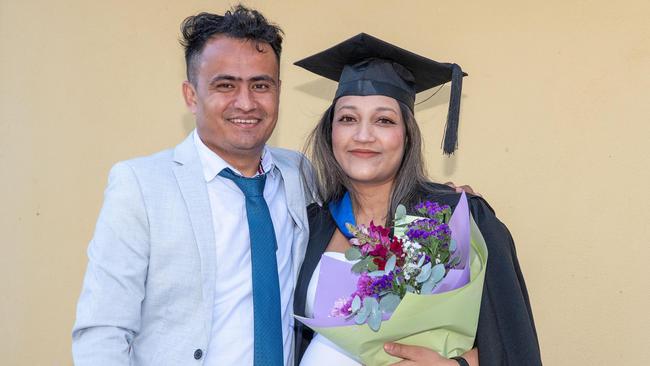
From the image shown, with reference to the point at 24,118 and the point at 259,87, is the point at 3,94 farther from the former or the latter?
the point at 259,87

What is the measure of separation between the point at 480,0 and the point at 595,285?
4.50 feet

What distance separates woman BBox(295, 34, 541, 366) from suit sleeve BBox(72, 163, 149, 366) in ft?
1.85

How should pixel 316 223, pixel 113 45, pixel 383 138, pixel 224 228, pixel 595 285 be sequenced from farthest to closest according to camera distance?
pixel 113 45 < pixel 595 285 < pixel 316 223 < pixel 383 138 < pixel 224 228

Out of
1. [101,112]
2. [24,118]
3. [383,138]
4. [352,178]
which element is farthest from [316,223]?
[24,118]

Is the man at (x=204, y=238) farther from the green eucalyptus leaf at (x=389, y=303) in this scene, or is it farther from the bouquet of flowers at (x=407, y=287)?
the green eucalyptus leaf at (x=389, y=303)

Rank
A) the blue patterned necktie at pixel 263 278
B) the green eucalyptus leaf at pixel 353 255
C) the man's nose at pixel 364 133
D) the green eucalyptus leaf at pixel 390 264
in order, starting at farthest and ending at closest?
1. the man's nose at pixel 364 133
2. the blue patterned necktie at pixel 263 278
3. the green eucalyptus leaf at pixel 353 255
4. the green eucalyptus leaf at pixel 390 264

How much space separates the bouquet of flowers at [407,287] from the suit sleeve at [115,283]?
1.73 feet

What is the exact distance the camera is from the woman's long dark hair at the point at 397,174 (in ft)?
8.56

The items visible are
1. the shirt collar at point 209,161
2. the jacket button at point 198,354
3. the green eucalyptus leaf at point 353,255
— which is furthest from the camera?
the shirt collar at point 209,161

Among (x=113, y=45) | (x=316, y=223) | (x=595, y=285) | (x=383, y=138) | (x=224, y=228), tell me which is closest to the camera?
(x=224, y=228)

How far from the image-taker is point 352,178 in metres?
2.63

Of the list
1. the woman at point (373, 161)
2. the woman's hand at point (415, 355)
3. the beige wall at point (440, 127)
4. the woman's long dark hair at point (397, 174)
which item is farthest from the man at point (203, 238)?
the beige wall at point (440, 127)

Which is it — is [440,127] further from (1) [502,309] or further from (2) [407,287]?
(2) [407,287]

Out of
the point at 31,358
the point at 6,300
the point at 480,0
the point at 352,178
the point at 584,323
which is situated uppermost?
the point at 480,0
